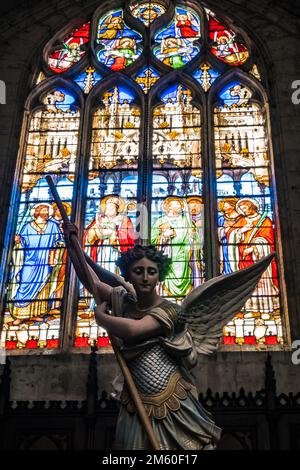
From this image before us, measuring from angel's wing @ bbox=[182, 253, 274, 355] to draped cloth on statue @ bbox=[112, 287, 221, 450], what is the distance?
36 cm

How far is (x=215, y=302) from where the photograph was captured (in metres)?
5.45

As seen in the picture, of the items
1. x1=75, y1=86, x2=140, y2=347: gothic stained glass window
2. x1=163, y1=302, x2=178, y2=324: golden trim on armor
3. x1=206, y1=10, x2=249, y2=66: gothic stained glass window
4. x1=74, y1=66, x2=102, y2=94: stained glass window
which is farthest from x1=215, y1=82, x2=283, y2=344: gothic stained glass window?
x1=163, y1=302, x2=178, y2=324: golden trim on armor

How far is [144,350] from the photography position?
4805mm

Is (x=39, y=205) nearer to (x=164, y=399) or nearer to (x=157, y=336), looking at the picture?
(x=157, y=336)

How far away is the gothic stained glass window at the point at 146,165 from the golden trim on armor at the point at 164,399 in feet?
14.7

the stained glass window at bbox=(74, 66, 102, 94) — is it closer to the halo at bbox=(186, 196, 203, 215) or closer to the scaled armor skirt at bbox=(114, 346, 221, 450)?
the halo at bbox=(186, 196, 203, 215)

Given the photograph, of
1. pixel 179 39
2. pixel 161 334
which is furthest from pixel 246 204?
pixel 161 334

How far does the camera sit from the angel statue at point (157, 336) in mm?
4582

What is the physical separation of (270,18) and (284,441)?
7616 mm

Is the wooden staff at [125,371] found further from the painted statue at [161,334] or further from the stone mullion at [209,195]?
the stone mullion at [209,195]

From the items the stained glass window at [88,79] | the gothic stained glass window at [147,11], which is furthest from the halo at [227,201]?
the gothic stained glass window at [147,11]

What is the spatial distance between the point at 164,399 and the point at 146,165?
6.85 metres
